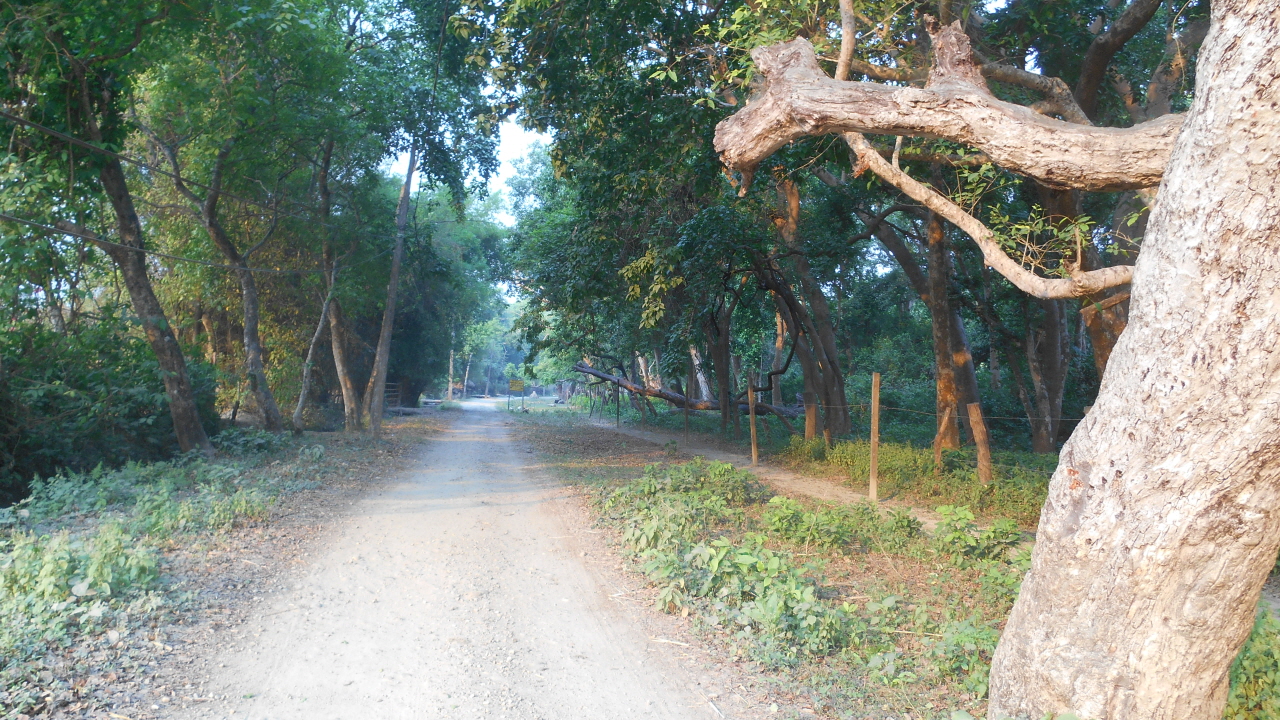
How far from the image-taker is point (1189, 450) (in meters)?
3.11

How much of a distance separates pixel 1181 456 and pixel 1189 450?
1.7 inches

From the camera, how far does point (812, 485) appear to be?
41.9 feet

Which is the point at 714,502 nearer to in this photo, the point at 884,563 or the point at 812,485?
the point at 884,563

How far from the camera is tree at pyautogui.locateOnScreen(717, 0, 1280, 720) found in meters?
3.01

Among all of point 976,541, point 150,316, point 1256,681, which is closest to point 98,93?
point 150,316

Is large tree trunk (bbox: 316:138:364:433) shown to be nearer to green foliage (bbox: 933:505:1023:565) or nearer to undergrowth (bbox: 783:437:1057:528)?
undergrowth (bbox: 783:437:1057:528)

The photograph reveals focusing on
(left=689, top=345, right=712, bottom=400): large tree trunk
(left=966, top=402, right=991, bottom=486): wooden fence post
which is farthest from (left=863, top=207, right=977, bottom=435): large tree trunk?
(left=689, top=345, right=712, bottom=400): large tree trunk

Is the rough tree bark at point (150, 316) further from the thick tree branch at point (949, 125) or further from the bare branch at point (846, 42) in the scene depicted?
the thick tree branch at point (949, 125)

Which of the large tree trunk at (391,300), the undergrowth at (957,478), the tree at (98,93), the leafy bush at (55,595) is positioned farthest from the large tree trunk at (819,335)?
the leafy bush at (55,595)

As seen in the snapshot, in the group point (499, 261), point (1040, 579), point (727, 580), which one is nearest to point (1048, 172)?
point (1040, 579)

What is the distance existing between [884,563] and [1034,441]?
27.6ft

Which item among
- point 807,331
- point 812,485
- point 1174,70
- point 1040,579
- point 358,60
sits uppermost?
point 358,60

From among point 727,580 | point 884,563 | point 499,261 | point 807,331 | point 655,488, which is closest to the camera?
point 727,580

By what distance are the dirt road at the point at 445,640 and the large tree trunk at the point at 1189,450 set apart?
201cm
